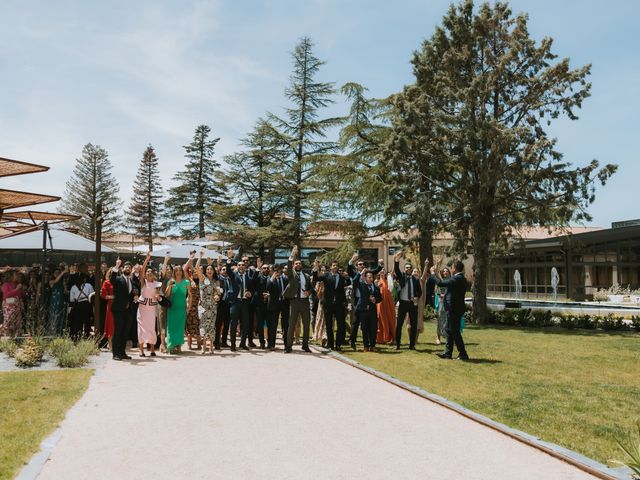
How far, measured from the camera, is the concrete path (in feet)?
15.0

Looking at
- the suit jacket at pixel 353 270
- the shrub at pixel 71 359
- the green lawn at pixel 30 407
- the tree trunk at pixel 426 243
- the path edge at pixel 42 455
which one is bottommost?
the path edge at pixel 42 455

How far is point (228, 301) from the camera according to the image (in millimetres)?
12141

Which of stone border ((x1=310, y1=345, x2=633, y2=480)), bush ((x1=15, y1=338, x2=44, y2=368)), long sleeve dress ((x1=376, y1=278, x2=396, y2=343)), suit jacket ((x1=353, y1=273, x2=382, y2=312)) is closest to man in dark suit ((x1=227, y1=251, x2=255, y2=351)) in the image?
suit jacket ((x1=353, y1=273, x2=382, y2=312))

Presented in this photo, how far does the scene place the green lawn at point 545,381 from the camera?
6027 mm

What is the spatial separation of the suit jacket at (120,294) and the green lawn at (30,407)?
5.93 ft

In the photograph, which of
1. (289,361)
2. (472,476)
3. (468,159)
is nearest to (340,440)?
(472,476)

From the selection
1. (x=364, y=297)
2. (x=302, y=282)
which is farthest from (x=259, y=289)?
(x=364, y=297)

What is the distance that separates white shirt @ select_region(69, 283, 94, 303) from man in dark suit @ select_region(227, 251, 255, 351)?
11.2 ft

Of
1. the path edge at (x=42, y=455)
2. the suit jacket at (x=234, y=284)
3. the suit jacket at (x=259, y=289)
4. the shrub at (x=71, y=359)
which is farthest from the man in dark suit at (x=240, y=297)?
the path edge at (x=42, y=455)

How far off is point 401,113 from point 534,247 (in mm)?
23996

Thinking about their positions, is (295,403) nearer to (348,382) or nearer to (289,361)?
(348,382)

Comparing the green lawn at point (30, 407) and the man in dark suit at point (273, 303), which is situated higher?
the man in dark suit at point (273, 303)

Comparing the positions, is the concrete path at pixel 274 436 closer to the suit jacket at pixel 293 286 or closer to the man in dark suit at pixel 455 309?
the man in dark suit at pixel 455 309

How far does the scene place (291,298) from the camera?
484 inches
